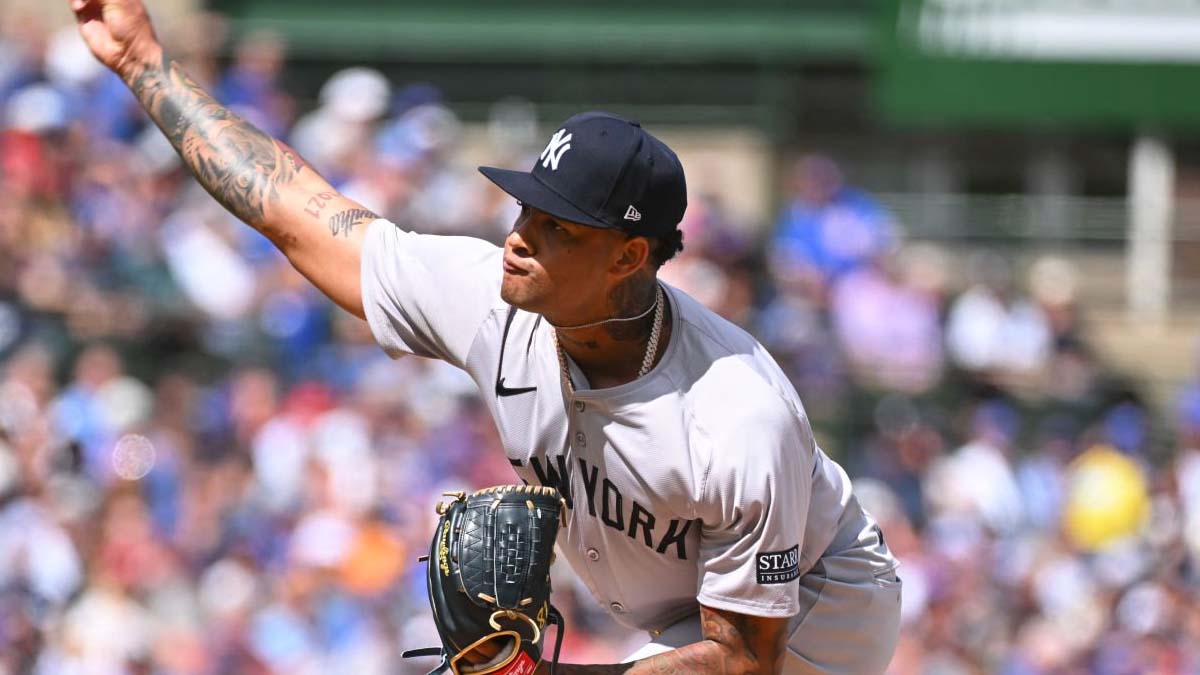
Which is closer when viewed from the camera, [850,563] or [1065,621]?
[850,563]

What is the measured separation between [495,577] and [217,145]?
1339 mm

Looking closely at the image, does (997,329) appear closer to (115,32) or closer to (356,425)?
(356,425)

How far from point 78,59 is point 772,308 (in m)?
4.39

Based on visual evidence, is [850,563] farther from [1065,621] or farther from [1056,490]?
[1056,490]

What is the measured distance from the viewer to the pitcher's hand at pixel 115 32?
13.5 feet

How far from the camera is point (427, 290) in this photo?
12.8ft

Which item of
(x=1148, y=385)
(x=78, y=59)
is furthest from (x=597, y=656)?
(x=1148, y=385)

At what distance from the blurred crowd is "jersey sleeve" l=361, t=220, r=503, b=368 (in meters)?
4.29

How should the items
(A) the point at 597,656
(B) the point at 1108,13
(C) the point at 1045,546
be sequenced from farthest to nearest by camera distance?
(B) the point at 1108,13, (C) the point at 1045,546, (A) the point at 597,656

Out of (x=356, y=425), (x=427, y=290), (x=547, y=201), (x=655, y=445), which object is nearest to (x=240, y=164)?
(x=427, y=290)

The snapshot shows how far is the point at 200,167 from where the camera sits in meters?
4.11

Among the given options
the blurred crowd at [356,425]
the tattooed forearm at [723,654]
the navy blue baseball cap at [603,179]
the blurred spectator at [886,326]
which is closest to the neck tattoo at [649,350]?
the navy blue baseball cap at [603,179]

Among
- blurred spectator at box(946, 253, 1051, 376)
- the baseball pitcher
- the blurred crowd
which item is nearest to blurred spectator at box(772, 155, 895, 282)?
the blurred crowd

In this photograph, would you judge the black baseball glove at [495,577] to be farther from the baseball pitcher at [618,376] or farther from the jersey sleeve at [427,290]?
the jersey sleeve at [427,290]
